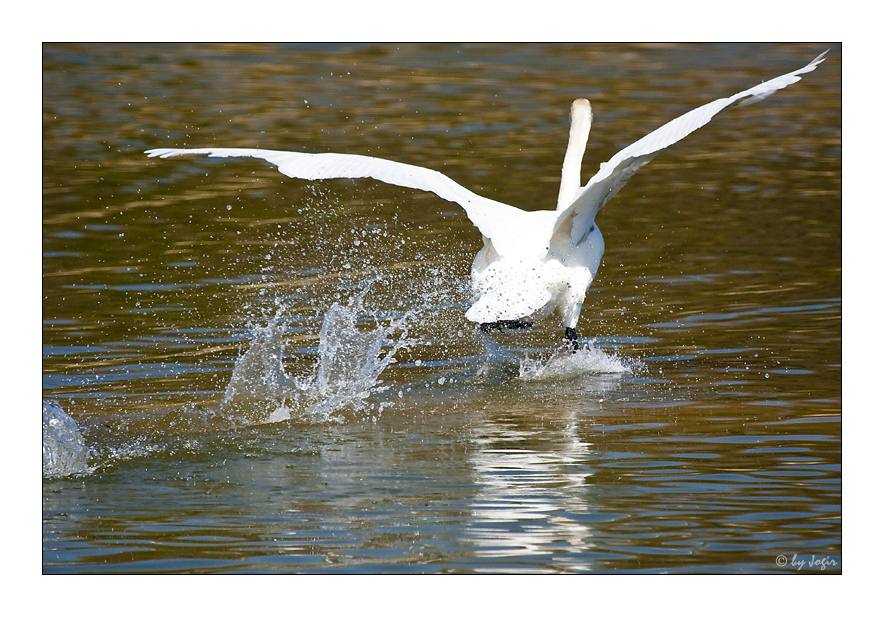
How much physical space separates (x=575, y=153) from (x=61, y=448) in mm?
4345

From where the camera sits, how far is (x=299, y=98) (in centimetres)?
1714

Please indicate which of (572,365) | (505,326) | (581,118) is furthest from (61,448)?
(581,118)

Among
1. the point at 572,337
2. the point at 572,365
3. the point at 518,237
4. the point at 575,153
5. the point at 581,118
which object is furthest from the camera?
the point at 581,118

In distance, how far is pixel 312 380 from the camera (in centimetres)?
822

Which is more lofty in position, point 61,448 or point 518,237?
point 518,237

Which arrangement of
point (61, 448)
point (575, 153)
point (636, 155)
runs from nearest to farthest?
1. point (61, 448)
2. point (636, 155)
3. point (575, 153)

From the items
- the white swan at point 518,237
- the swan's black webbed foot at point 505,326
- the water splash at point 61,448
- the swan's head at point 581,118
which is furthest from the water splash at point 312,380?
the swan's head at point 581,118

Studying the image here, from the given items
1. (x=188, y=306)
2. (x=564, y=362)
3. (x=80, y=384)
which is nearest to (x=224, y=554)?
(x=80, y=384)

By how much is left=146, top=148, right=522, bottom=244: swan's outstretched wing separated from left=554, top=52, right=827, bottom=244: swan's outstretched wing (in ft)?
1.58

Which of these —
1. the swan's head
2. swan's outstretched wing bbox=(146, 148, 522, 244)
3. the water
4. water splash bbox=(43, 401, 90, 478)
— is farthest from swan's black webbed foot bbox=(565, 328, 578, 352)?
water splash bbox=(43, 401, 90, 478)

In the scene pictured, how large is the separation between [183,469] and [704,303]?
16.3 ft

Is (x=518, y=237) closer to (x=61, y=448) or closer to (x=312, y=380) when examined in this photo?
(x=312, y=380)

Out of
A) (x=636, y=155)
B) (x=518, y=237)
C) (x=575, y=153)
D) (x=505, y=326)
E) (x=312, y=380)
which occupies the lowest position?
(x=312, y=380)

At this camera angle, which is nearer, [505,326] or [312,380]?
[312,380]
